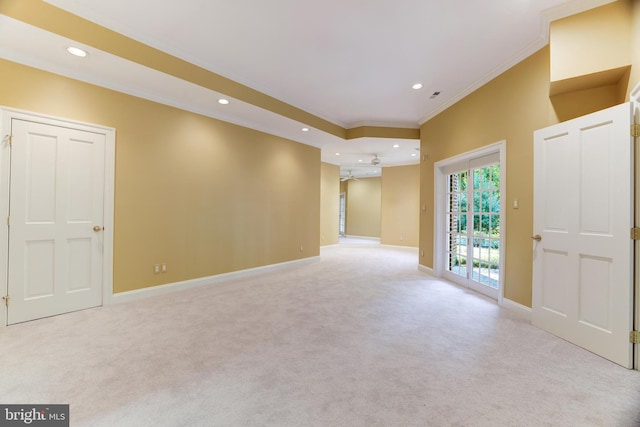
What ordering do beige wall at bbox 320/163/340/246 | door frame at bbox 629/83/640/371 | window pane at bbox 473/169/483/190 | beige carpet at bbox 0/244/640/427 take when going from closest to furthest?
beige carpet at bbox 0/244/640/427
door frame at bbox 629/83/640/371
window pane at bbox 473/169/483/190
beige wall at bbox 320/163/340/246

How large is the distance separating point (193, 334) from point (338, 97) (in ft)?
13.5

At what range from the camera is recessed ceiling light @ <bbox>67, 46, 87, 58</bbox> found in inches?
113

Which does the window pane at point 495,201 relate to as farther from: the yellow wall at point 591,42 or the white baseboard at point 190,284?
the white baseboard at point 190,284

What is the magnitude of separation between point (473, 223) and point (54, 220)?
5.81m

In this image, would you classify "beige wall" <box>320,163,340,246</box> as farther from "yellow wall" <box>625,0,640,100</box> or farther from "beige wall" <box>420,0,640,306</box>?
"yellow wall" <box>625,0,640,100</box>

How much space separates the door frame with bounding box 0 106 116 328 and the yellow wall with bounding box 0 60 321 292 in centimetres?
7

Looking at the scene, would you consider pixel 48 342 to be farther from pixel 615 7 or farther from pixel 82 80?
pixel 615 7

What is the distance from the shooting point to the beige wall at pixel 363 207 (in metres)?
12.7

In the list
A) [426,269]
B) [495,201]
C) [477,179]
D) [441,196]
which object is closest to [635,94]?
[495,201]

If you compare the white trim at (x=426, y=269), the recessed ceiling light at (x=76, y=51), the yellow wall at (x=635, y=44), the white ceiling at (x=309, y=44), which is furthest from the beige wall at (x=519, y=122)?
the recessed ceiling light at (x=76, y=51)

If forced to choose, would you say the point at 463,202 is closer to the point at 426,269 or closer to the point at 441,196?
the point at 441,196

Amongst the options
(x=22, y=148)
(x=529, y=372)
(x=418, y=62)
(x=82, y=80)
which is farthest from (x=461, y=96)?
(x=22, y=148)

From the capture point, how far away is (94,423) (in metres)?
1.59

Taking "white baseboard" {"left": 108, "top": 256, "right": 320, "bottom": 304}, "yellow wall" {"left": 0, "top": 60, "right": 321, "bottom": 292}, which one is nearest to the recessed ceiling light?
"yellow wall" {"left": 0, "top": 60, "right": 321, "bottom": 292}
